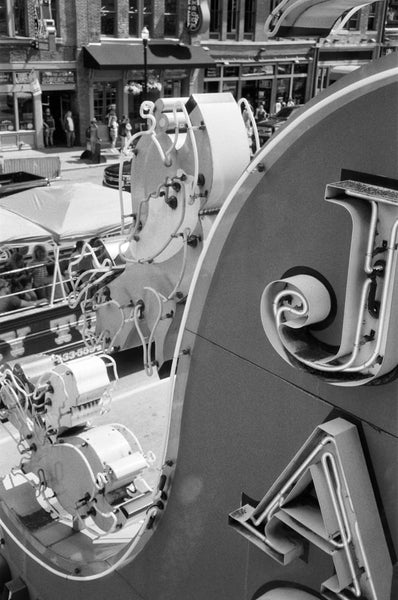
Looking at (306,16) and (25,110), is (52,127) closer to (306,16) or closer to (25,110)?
(25,110)

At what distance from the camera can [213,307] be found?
4.39m

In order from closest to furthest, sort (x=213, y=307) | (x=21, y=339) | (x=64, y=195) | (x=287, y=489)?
(x=287, y=489) → (x=213, y=307) → (x=21, y=339) → (x=64, y=195)

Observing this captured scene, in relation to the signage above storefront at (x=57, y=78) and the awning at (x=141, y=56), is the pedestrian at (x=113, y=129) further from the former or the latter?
the signage above storefront at (x=57, y=78)

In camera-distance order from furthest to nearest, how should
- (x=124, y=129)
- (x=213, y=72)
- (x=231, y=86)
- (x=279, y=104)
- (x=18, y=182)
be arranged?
(x=231, y=86) < (x=279, y=104) < (x=213, y=72) < (x=124, y=129) < (x=18, y=182)

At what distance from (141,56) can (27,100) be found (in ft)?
20.3

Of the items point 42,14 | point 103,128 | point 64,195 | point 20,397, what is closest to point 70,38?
point 42,14

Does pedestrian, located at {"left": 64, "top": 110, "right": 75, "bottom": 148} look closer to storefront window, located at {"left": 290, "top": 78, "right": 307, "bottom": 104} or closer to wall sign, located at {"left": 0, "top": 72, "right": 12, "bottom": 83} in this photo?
wall sign, located at {"left": 0, "top": 72, "right": 12, "bottom": 83}

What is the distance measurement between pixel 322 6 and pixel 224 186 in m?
1.63

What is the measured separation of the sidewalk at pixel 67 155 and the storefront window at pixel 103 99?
2055 mm

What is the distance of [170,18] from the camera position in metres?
37.1

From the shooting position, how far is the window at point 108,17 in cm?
3466

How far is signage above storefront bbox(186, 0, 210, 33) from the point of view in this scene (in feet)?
119

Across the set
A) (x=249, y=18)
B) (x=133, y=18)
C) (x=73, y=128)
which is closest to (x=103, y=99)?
(x=73, y=128)

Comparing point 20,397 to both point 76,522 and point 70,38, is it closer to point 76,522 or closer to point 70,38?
point 76,522
